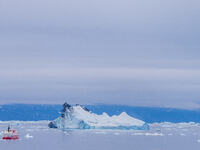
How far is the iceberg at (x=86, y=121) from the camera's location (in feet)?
281

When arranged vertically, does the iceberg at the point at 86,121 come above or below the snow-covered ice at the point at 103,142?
above

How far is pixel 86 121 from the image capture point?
86.8 meters

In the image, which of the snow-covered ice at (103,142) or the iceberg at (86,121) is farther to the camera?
the iceberg at (86,121)

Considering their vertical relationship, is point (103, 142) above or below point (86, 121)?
below

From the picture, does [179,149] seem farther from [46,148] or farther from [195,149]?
[46,148]

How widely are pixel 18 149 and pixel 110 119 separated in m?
43.6

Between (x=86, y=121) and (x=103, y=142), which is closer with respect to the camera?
(x=103, y=142)

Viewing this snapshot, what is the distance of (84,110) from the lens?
3526 inches

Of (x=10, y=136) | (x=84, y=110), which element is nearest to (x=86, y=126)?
(x=84, y=110)

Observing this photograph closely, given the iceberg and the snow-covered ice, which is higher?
the iceberg

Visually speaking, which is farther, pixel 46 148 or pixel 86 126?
pixel 86 126

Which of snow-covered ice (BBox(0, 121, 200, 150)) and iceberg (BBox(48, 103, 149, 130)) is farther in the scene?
iceberg (BBox(48, 103, 149, 130))

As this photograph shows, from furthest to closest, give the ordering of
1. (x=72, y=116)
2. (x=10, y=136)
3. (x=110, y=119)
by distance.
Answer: (x=110, y=119)
(x=72, y=116)
(x=10, y=136)

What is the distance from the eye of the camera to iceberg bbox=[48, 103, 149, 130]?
8569 centimetres
